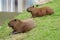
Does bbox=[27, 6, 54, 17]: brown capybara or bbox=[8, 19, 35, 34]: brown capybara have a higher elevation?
bbox=[27, 6, 54, 17]: brown capybara

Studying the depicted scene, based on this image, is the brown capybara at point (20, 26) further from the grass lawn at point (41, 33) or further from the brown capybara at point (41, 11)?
the brown capybara at point (41, 11)

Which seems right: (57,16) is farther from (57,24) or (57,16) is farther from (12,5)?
(12,5)

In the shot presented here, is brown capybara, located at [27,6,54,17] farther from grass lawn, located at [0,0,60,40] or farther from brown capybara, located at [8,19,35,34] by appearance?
brown capybara, located at [8,19,35,34]

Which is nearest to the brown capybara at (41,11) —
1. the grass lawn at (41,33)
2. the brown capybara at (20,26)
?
the grass lawn at (41,33)

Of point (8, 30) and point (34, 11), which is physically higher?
point (34, 11)

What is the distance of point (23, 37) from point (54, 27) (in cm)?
59

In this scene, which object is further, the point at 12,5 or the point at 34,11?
the point at 12,5

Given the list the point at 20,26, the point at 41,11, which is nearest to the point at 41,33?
the point at 20,26

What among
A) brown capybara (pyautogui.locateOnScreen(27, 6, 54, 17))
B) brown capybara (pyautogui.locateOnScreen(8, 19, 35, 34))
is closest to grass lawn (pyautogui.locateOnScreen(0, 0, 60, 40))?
brown capybara (pyautogui.locateOnScreen(8, 19, 35, 34))

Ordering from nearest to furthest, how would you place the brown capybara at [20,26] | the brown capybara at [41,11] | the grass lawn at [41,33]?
1. the grass lawn at [41,33]
2. the brown capybara at [20,26]
3. the brown capybara at [41,11]

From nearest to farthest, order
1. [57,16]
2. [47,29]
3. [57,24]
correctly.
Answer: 1. [47,29]
2. [57,24]
3. [57,16]

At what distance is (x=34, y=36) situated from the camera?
2.73 metres

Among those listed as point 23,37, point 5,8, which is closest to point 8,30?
point 23,37

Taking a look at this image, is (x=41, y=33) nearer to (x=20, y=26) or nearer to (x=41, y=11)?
(x=20, y=26)
